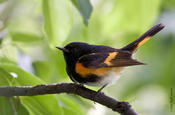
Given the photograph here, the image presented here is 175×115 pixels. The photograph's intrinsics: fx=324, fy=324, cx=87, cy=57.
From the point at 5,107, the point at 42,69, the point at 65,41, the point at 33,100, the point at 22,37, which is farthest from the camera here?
the point at 65,41

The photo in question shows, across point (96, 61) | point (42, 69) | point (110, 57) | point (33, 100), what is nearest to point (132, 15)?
point (110, 57)

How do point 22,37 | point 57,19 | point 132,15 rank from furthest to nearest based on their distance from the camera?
point 132,15 → point 22,37 → point 57,19

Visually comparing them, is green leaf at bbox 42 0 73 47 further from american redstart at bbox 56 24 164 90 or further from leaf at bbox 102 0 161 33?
leaf at bbox 102 0 161 33

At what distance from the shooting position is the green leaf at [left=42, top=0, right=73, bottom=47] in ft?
6.30

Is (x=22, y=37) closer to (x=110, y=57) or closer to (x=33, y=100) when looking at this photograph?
(x=33, y=100)

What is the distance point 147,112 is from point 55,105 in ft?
10.9

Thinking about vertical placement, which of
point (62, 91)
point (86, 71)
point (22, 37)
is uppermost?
point (22, 37)

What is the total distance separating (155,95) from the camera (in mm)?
5383

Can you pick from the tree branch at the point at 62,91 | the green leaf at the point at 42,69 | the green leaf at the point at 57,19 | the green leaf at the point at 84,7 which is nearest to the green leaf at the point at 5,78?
the tree branch at the point at 62,91

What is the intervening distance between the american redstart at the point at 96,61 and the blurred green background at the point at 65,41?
9 centimetres

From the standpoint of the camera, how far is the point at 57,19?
198cm

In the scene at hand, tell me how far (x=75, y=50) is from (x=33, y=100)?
4.11 ft

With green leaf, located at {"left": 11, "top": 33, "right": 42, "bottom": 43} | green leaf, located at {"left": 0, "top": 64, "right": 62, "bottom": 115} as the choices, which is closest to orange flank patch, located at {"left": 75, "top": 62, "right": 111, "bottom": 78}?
green leaf, located at {"left": 11, "top": 33, "right": 42, "bottom": 43}

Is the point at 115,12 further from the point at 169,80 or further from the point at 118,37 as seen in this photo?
the point at 169,80
